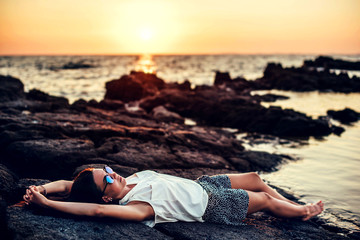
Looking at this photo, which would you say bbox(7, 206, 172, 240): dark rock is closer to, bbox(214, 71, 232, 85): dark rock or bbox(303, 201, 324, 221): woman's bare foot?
bbox(303, 201, 324, 221): woman's bare foot

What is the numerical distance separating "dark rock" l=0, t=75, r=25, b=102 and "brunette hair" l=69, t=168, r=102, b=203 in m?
8.48

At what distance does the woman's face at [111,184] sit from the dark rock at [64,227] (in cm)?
27

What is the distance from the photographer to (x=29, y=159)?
4.43 m

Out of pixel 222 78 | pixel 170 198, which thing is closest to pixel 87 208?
pixel 170 198

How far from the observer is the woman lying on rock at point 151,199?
2672mm

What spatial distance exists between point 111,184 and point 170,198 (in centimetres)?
62

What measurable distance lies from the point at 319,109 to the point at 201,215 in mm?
13098

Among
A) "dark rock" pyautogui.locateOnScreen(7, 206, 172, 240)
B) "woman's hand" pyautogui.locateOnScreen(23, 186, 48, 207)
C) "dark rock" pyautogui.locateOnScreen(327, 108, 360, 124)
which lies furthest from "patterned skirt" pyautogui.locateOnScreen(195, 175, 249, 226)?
"dark rock" pyautogui.locateOnScreen(327, 108, 360, 124)

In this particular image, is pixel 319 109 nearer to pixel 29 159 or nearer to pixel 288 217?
pixel 288 217

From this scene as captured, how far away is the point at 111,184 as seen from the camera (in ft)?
9.37

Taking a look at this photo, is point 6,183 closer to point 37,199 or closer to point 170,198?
point 37,199

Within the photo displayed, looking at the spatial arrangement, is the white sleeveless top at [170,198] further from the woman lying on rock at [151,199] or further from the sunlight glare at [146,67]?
the sunlight glare at [146,67]

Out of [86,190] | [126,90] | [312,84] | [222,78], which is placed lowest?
[86,190]

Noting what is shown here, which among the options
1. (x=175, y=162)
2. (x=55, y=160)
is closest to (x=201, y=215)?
(x=175, y=162)
